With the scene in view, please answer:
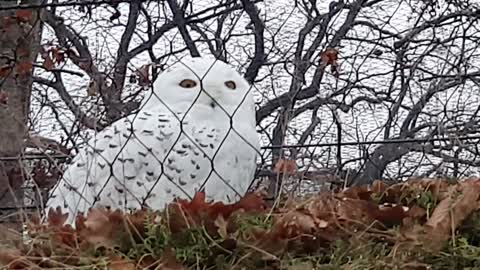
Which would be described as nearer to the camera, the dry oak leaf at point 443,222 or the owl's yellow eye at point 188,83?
the dry oak leaf at point 443,222

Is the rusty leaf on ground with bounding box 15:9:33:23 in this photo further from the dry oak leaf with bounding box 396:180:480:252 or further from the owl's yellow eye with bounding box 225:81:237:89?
the dry oak leaf with bounding box 396:180:480:252

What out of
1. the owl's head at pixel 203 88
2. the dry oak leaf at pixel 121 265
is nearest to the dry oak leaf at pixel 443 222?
the dry oak leaf at pixel 121 265

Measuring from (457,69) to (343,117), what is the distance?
1.00ft

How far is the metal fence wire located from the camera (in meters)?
1.18

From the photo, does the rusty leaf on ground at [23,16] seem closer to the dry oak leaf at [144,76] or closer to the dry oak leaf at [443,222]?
the dry oak leaf at [144,76]

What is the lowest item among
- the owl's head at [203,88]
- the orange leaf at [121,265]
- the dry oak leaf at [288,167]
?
the orange leaf at [121,265]

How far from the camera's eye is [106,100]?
1776 millimetres

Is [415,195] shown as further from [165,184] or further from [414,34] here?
[414,34]

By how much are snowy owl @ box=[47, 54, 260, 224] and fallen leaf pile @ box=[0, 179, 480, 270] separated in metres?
0.46

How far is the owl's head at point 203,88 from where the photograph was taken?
1.27 m

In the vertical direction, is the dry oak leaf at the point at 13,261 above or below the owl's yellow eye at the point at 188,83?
below

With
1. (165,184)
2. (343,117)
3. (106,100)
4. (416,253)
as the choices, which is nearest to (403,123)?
(343,117)

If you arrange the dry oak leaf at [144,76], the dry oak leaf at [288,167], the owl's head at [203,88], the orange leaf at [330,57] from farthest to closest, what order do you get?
1. the orange leaf at [330,57]
2. the dry oak leaf at [144,76]
3. the owl's head at [203,88]
4. the dry oak leaf at [288,167]

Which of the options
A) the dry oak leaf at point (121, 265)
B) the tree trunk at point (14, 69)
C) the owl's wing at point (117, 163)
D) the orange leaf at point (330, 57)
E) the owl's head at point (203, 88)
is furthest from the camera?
the orange leaf at point (330, 57)
